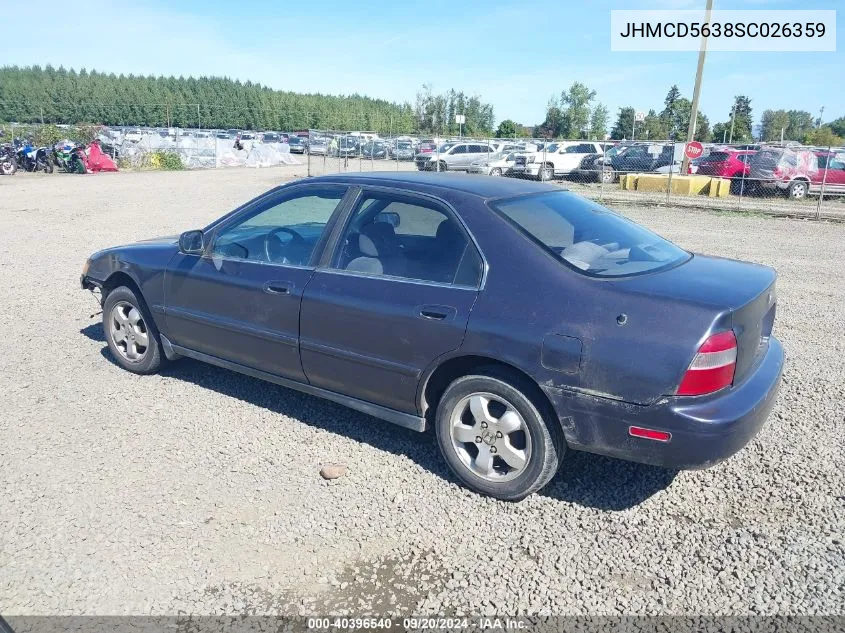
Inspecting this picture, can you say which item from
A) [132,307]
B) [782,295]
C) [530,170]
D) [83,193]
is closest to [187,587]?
[132,307]

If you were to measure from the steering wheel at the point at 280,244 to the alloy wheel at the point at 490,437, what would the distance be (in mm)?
1545

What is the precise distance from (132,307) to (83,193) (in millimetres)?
17255

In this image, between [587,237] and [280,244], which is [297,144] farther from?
[587,237]

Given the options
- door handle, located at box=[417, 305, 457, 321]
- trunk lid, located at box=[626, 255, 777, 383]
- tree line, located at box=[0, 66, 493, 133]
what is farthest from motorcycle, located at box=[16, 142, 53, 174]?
tree line, located at box=[0, 66, 493, 133]

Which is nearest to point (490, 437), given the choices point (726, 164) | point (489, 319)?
point (489, 319)

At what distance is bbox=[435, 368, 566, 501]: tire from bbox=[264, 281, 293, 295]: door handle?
3.98 ft

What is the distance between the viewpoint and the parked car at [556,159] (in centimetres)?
2636

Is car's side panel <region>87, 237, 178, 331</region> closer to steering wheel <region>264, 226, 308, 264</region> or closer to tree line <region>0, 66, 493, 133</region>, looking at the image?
steering wheel <region>264, 226, 308, 264</region>

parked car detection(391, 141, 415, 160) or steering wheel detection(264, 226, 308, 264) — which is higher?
parked car detection(391, 141, 415, 160)

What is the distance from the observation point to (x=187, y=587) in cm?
290

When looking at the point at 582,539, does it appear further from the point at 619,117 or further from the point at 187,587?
the point at 619,117

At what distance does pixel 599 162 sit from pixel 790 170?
8.01 metres

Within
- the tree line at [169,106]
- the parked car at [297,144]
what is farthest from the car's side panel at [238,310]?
the tree line at [169,106]

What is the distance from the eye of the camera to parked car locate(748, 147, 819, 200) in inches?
826
